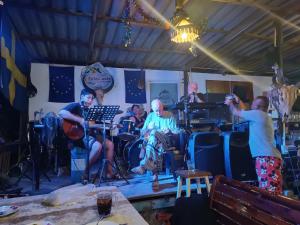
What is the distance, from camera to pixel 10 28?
14.9 feet

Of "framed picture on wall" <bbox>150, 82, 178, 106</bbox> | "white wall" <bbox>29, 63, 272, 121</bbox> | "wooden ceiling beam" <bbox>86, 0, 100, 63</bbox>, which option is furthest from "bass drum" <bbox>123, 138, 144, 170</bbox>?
"wooden ceiling beam" <bbox>86, 0, 100, 63</bbox>

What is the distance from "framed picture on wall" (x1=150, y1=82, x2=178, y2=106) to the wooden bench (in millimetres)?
5983

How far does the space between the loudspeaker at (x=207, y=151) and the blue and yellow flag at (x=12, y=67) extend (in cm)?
347

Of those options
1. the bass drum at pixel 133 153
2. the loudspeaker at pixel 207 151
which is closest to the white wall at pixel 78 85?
the bass drum at pixel 133 153

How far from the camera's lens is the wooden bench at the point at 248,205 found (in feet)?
4.06

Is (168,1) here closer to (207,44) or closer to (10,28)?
(207,44)

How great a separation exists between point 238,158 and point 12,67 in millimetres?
4694

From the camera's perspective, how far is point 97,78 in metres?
7.16

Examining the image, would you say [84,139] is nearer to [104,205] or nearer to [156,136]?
[156,136]

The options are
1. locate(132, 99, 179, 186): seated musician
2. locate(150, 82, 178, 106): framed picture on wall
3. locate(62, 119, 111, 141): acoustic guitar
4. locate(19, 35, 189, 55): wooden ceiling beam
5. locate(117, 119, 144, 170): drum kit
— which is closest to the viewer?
locate(62, 119, 111, 141): acoustic guitar

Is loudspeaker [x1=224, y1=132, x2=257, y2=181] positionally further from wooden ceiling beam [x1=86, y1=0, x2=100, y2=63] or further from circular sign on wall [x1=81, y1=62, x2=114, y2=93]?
circular sign on wall [x1=81, y1=62, x2=114, y2=93]

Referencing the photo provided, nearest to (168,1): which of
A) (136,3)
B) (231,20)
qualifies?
(136,3)

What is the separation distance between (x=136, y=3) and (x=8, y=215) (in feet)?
11.8

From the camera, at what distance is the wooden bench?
1.24m
